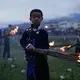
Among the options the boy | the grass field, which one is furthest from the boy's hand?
the grass field

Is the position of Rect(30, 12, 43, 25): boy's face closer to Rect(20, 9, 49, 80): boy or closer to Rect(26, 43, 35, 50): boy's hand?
Rect(20, 9, 49, 80): boy

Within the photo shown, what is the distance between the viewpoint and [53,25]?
318 inches

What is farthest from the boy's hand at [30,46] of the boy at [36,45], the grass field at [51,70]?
the grass field at [51,70]

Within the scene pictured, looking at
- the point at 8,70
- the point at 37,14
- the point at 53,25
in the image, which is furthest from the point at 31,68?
the point at 53,25

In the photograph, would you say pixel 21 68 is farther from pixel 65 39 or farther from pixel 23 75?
pixel 65 39

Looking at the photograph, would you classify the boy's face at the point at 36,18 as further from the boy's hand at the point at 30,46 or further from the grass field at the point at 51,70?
the grass field at the point at 51,70

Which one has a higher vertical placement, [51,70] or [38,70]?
[38,70]

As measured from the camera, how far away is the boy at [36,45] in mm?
3984

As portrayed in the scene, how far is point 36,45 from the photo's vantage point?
13.1 feet

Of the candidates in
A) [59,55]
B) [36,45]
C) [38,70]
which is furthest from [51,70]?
[59,55]

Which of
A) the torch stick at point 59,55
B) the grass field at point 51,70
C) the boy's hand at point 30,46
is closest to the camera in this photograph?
the torch stick at point 59,55

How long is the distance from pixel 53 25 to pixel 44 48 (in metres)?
4.14

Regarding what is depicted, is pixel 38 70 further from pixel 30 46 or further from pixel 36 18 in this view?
pixel 36 18

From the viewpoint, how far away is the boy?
3.98m
